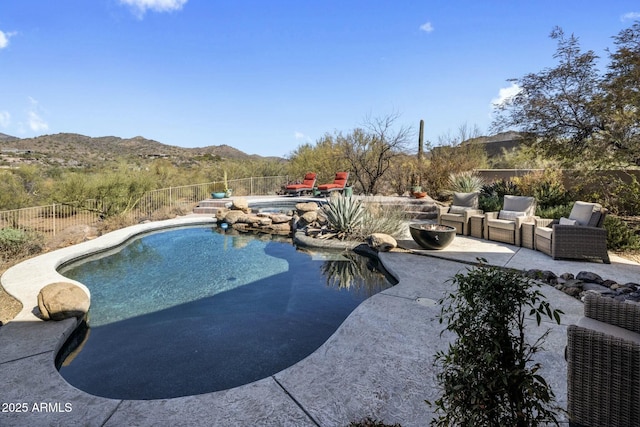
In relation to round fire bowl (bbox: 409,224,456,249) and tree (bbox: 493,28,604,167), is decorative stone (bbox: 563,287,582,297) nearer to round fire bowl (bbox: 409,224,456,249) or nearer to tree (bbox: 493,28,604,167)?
round fire bowl (bbox: 409,224,456,249)

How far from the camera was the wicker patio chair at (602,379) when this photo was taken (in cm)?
170

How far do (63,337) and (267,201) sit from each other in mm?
10270

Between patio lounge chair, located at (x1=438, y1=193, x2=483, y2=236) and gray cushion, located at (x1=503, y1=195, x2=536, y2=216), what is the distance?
60 centimetres

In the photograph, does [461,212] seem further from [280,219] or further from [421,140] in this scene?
[421,140]

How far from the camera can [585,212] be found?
222 inches

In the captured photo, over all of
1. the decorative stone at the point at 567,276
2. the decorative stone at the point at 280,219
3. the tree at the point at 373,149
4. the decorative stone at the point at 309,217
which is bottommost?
the decorative stone at the point at 567,276

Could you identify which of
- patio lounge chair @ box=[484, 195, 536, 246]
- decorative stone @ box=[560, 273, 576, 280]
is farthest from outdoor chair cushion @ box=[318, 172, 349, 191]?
decorative stone @ box=[560, 273, 576, 280]

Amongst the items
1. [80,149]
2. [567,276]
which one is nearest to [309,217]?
[567,276]

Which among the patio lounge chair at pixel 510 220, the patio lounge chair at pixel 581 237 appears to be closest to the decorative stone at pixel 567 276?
the patio lounge chair at pixel 581 237

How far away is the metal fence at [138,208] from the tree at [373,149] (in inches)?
170

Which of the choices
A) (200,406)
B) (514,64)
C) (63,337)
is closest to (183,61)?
(514,64)

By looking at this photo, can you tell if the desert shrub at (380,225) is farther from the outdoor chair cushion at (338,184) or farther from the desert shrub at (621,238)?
the outdoor chair cushion at (338,184)

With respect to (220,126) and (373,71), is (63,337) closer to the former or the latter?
(373,71)

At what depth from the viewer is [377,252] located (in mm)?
6273
